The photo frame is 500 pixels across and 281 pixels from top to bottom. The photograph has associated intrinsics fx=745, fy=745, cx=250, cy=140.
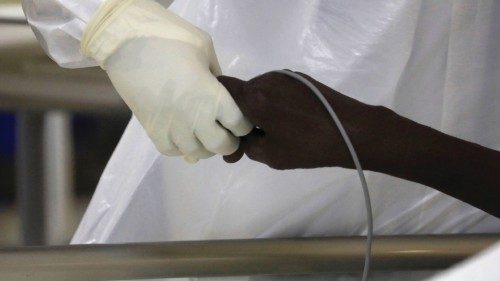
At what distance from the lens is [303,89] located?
63 centimetres

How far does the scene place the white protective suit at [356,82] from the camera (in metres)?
0.76

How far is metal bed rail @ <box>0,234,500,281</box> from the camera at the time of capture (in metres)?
0.70

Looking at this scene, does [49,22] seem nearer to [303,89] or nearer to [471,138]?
[303,89]

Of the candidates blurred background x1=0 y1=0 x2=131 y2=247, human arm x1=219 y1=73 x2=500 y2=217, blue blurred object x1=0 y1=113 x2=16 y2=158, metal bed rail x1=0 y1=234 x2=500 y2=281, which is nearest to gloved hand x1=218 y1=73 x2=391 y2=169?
human arm x1=219 y1=73 x2=500 y2=217

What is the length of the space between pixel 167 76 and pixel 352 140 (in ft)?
0.56

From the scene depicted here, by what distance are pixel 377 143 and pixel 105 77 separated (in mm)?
A: 643

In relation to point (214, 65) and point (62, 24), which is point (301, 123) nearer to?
point (214, 65)

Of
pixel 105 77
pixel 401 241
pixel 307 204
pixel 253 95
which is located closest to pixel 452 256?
pixel 401 241

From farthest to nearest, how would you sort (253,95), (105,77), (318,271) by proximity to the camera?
(105,77) → (318,271) → (253,95)

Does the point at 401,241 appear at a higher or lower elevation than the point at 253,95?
lower

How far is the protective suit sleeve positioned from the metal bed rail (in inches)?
7.7

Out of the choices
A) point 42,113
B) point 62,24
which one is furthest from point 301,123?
point 42,113

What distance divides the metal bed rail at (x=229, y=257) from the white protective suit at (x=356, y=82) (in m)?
0.05

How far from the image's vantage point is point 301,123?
62 cm
